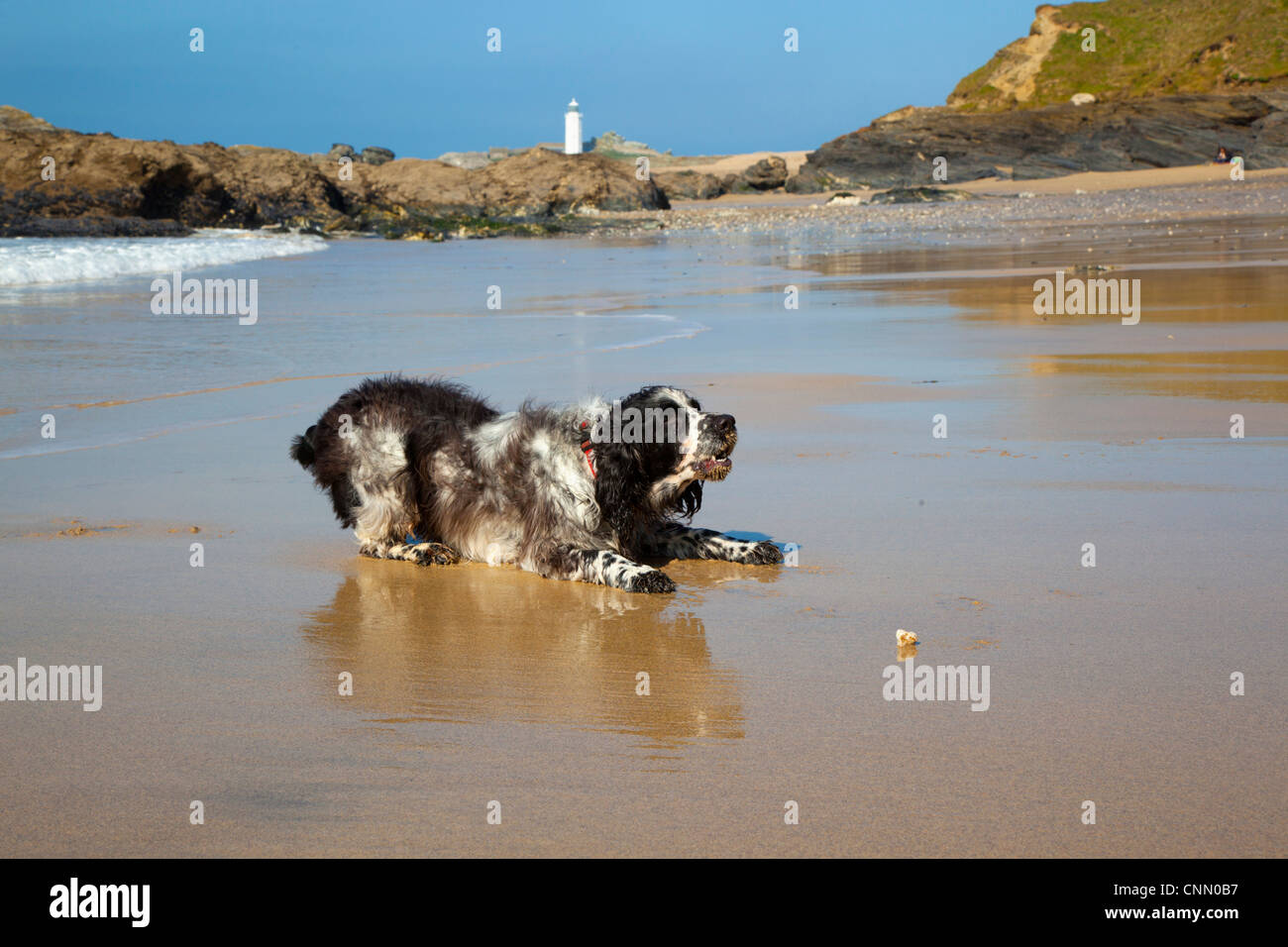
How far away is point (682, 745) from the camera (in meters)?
3.69

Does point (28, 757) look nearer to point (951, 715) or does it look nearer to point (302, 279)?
point (951, 715)

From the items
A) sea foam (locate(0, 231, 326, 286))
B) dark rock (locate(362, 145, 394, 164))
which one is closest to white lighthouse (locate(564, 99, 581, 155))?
dark rock (locate(362, 145, 394, 164))

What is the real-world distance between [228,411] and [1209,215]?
26.8 m

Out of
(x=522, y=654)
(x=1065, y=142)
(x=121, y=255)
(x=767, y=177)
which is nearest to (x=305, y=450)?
(x=522, y=654)

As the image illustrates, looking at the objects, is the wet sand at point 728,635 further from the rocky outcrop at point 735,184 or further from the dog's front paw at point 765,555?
the rocky outcrop at point 735,184

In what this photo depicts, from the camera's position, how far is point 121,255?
2470 centimetres

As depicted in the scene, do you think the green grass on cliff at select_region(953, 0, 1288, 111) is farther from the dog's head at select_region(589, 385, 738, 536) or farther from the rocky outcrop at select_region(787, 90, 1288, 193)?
the dog's head at select_region(589, 385, 738, 536)

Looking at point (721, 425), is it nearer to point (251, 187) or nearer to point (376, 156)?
point (251, 187)

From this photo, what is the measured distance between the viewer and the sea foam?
21594mm

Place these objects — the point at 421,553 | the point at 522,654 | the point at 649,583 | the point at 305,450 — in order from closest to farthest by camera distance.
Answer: the point at 522,654
the point at 649,583
the point at 421,553
the point at 305,450

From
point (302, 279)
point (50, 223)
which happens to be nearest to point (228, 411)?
point (302, 279)

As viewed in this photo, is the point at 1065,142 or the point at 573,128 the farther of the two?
the point at 573,128

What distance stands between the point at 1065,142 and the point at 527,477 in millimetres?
61349

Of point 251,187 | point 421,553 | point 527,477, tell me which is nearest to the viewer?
point 527,477
